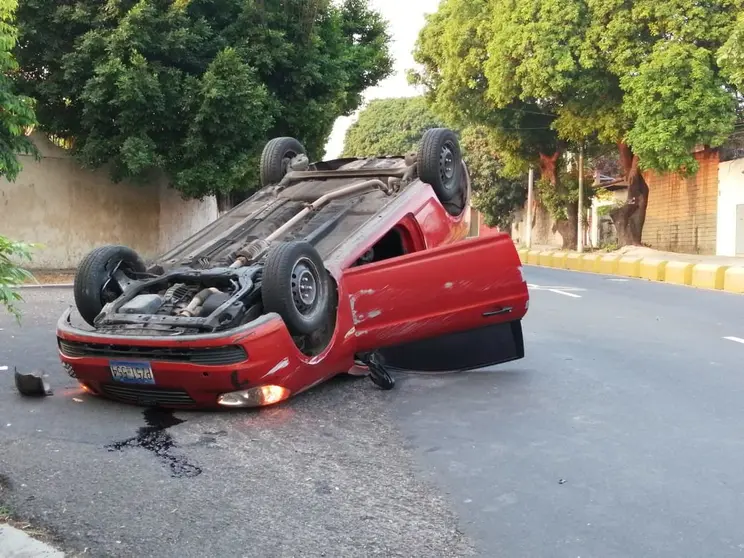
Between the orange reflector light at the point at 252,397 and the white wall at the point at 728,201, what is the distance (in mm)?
22621

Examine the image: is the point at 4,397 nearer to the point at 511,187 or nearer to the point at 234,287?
the point at 234,287

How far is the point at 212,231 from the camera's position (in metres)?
7.25

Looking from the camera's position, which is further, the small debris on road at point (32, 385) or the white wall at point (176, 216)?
the white wall at point (176, 216)

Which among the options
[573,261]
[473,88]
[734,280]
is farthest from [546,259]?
[734,280]

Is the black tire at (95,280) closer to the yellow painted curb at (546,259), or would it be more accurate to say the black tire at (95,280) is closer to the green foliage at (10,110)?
the green foliage at (10,110)

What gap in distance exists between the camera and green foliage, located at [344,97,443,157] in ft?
206

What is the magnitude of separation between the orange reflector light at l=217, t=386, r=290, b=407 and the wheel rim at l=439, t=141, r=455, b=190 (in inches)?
130

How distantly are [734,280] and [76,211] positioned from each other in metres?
15.2

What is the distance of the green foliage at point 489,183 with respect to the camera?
42562 mm

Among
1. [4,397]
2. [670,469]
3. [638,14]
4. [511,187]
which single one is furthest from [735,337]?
[511,187]

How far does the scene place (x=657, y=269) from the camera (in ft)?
62.4

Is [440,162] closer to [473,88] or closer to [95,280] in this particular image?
[95,280]

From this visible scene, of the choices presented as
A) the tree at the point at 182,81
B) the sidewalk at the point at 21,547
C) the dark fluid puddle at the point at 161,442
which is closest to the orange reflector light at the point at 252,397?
the dark fluid puddle at the point at 161,442

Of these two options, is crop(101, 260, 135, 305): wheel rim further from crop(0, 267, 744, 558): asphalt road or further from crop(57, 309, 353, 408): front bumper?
crop(0, 267, 744, 558): asphalt road
